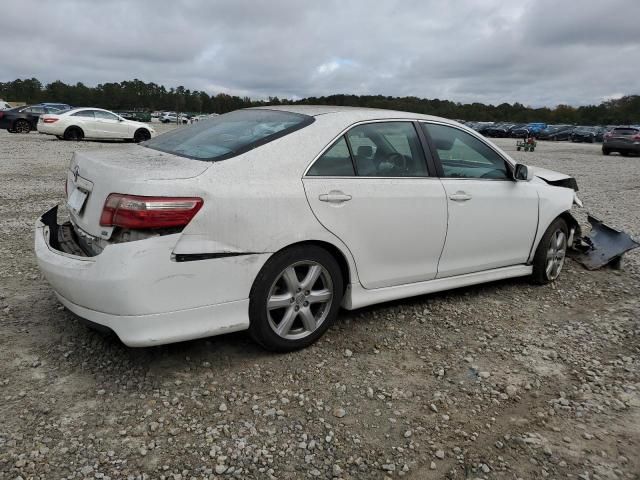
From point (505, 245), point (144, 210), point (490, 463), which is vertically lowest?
Result: point (490, 463)

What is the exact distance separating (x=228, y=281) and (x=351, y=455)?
1.13m

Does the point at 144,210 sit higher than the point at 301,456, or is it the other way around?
the point at 144,210

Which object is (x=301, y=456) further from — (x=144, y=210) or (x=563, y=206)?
(x=563, y=206)

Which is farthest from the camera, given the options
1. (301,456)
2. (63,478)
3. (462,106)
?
(462,106)

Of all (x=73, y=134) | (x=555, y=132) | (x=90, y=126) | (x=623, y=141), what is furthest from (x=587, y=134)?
(x=73, y=134)

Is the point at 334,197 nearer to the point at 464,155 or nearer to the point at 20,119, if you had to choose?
the point at 464,155

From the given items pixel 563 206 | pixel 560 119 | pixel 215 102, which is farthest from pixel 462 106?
pixel 563 206

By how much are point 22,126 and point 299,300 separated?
26.8m

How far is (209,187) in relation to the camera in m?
2.92

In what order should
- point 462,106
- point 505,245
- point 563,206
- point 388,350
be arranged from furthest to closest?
point 462,106
point 563,206
point 505,245
point 388,350

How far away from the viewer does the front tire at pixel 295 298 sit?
318 centimetres

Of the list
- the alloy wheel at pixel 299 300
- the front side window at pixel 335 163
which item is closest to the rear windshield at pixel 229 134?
the front side window at pixel 335 163

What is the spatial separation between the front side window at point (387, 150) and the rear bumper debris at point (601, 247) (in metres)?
2.87

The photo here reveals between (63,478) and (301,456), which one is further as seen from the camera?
(301,456)
